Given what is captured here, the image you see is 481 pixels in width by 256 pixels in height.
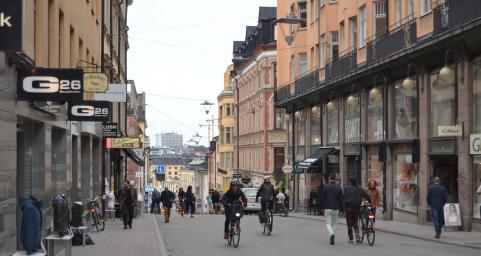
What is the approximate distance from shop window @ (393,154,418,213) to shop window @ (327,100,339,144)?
8889 millimetres

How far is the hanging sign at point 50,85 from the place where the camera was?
38.5ft

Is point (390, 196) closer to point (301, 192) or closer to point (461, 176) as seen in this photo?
point (461, 176)

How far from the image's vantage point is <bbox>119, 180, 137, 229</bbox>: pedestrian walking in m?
25.5

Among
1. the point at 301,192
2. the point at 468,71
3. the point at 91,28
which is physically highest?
the point at 91,28

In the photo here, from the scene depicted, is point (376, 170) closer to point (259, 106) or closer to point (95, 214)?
point (95, 214)

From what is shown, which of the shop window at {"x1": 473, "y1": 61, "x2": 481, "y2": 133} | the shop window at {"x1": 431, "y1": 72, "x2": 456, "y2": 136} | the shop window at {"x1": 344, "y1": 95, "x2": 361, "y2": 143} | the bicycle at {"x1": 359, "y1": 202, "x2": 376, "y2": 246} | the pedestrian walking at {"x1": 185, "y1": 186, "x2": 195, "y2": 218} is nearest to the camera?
the bicycle at {"x1": 359, "y1": 202, "x2": 376, "y2": 246}

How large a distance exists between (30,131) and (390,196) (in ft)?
62.7

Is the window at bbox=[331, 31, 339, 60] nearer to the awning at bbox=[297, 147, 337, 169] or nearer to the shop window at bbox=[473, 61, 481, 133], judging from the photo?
the awning at bbox=[297, 147, 337, 169]

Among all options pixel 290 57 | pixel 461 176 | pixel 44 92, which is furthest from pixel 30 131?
pixel 290 57

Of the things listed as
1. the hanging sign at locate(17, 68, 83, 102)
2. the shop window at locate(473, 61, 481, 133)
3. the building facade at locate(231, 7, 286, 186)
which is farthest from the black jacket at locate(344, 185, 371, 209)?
the building facade at locate(231, 7, 286, 186)

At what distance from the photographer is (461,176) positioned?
23.7 metres

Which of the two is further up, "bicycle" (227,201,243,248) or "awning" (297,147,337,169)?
"awning" (297,147,337,169)

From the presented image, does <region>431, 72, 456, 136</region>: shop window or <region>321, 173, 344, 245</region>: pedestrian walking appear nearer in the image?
<region>321, 173, 344, 245</region>: pedestrian walking

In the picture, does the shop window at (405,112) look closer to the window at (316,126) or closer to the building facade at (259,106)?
the window at (316,126)
